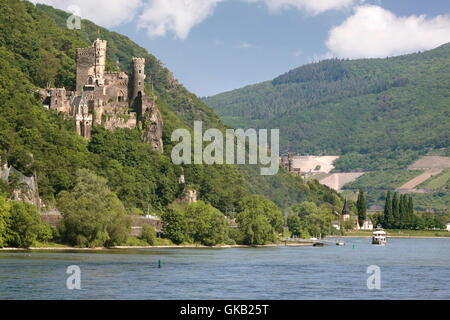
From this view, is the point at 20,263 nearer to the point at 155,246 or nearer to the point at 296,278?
the point at 296,278

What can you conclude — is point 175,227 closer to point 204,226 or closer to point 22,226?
point 204,226

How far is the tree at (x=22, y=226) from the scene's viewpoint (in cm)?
10719

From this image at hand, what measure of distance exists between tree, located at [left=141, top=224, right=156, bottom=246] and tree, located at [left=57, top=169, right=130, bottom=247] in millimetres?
8346

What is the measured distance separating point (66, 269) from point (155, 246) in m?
54.8

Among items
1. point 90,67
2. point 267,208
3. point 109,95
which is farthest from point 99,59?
point 267,208

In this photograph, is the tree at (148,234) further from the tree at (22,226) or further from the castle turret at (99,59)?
the castle turret at (99,59)

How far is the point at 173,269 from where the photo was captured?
89750 millimetres

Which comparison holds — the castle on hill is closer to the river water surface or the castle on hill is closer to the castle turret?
the castle turret

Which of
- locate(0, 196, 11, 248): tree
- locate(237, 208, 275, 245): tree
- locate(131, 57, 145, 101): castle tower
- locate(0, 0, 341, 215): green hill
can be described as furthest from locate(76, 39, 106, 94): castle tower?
locate(0, 196, 11, 248): tree

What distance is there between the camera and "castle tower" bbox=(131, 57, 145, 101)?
6678 inches

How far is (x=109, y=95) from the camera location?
552 feet

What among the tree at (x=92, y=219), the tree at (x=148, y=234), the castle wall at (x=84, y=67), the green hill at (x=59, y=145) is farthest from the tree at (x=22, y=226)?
the castle wall at (x=84, y=67)
